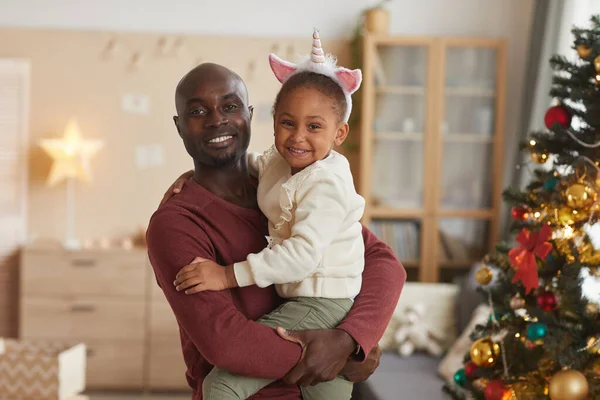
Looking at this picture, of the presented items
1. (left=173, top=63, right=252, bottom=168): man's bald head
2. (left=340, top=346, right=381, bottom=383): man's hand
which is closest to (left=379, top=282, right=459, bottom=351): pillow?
(left=340, top=346, right=381, bottom=383): man's hand

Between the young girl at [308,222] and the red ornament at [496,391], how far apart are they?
1.06 meters

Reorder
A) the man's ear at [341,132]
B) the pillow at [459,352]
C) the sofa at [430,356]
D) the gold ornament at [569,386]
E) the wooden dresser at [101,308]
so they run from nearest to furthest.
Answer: the man's ear at [341,132] → the gold ornament at [569,386] → the sofa at [430,356] → the pillow at [459,352] → the wooden dresser at [101,308]

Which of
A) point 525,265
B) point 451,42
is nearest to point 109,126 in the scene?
point 451,42

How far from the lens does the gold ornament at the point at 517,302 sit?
7.73 ft

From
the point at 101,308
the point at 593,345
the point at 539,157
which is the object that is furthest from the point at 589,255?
the point at 101,308

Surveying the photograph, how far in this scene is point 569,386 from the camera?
1987 mm

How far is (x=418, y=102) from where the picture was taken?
15.1 feet

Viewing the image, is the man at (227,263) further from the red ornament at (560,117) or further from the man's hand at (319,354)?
the red ornament at (560,117)

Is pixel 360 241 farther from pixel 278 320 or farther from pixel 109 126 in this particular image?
pixel 109 126

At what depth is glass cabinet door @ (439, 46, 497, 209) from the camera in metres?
4.59

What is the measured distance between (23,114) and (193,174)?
363 centimetres

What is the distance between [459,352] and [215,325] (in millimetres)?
2648

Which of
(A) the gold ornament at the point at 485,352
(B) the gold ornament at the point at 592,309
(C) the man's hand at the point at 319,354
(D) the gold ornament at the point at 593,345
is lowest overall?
(A) the gold ornament at the point at 485,352

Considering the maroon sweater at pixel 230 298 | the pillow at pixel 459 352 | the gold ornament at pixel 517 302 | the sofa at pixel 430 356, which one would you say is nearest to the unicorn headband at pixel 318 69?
the maroon sweater at pixel 230 298
